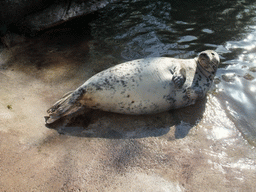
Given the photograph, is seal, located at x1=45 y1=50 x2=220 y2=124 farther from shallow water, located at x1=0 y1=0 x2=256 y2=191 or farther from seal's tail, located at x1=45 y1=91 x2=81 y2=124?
shallow water, located at x1=0 y1=0 x2=256 y2=191

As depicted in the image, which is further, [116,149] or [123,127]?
[123,127]

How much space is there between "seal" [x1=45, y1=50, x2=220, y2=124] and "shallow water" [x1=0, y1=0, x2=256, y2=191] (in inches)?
7.2

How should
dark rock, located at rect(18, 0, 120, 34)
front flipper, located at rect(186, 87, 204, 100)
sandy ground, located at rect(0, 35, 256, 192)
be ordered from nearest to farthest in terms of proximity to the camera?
sandy ground, located at rect(0, 35, 256, 192) < front flipper, located at rect(186, 87, 204, 100) < dark rock, located at rect(18, 0, 120, 34)

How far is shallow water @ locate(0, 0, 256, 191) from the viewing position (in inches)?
89.8

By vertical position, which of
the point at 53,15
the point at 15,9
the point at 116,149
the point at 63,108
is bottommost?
the point at 116,149

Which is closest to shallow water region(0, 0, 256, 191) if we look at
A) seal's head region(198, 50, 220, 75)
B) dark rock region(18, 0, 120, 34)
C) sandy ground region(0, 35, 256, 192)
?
sandy ground region(0, 35, 256, 192)

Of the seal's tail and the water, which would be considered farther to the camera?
the water

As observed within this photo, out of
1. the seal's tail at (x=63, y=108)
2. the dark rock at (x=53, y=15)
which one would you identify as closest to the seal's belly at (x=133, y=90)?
the seal's tail at (x=63, y=108)

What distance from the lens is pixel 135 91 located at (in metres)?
2.94

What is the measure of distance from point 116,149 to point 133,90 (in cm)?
83

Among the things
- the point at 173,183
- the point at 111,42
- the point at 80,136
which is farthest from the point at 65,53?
the point at 173,183

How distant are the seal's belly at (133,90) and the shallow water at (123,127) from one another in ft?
0.66

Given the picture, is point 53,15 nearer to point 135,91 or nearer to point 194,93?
point 135,91

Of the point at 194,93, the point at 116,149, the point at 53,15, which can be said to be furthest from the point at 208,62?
the point at 53,15
